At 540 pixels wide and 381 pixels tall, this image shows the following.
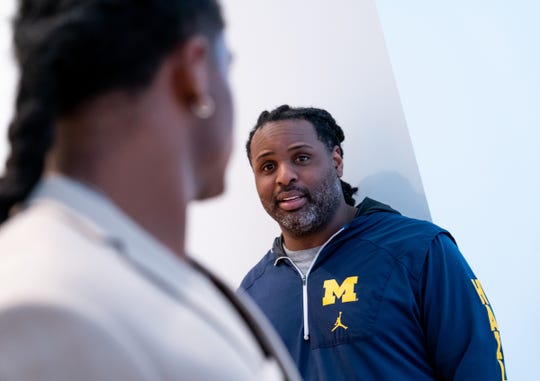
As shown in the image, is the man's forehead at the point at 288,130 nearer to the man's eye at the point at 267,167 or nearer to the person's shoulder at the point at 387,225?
the man's eye at the point at 267,167

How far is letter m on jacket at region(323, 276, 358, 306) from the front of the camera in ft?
4.71

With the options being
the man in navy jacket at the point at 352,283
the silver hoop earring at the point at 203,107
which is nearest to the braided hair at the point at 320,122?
the man in navy jacket at the point at 352,283

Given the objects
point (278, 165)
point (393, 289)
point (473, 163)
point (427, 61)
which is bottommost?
point (393, 289)

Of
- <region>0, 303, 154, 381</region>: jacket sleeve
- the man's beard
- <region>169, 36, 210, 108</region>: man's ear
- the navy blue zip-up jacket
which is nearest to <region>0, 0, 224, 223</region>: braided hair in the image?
<region>169, 36, 210, 108</region>: man's ear

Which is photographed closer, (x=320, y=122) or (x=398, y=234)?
(x=398, y=234)

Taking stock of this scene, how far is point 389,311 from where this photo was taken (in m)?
1.38

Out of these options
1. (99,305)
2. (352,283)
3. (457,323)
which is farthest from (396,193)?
(99,305)

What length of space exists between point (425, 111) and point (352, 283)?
0.61 metres

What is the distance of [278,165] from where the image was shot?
169 centimetres

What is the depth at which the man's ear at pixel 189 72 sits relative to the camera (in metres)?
0.55

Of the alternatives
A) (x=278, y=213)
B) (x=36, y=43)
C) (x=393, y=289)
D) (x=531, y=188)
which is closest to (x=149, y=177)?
(x=36, y=43)

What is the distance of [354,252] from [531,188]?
0.77m

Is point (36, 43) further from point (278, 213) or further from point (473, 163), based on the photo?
point (473, 163)

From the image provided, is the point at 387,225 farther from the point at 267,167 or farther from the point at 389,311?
the point at 267,167
